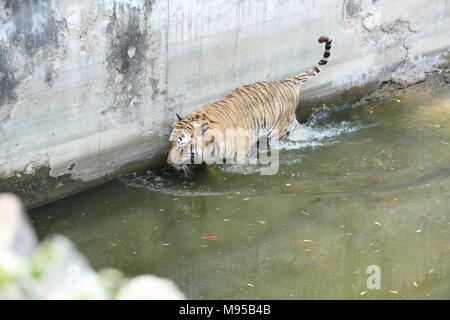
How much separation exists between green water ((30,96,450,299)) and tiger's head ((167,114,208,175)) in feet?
0.79

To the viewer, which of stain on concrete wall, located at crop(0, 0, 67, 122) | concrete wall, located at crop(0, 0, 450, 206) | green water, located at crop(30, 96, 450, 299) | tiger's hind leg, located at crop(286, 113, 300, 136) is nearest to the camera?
green water, located at crop(30, 96, 450, 299)

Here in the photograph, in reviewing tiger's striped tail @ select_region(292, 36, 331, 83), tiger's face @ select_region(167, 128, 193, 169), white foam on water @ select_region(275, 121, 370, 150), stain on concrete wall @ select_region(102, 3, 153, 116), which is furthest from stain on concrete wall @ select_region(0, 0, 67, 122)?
tiger's striped tail @ select_region(292, 36, 331, 83)

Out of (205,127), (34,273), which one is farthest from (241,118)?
(34,273)

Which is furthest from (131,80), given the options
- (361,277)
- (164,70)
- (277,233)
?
(361,277)

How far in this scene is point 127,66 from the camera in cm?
552

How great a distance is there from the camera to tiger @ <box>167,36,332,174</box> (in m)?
5.63

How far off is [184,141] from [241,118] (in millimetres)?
668

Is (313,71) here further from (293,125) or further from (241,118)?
(241,118)

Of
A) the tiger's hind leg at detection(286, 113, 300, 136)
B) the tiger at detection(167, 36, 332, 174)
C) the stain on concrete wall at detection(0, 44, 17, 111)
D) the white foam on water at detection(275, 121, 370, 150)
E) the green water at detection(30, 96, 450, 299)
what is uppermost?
the stain on concrete wall at detection(0, 44, 17, 111)

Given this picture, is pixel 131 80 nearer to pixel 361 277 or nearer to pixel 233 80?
pixel 233 80

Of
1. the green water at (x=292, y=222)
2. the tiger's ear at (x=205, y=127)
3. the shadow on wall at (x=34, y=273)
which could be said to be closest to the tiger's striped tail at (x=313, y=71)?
the green water at (x=292, y=222)

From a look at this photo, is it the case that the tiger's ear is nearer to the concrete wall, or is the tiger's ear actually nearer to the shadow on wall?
the concrete wall
